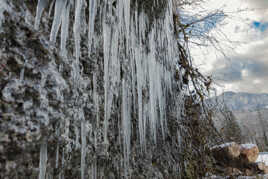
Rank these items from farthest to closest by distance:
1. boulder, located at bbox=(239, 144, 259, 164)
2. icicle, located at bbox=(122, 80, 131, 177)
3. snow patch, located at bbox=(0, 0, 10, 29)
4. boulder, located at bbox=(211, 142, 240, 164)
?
boulder, located at bbox=(239, 144, 259, 164) < boulder, located at bbox=(211, 142, 240, 164) < icicle, located at bbox=(122, 80, 131, 177) < snow patch, located at bbox=(0, 0, 10, 29)

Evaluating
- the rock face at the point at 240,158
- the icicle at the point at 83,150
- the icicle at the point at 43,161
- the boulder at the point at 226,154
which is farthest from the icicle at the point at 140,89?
the boulder at the point at 226,154

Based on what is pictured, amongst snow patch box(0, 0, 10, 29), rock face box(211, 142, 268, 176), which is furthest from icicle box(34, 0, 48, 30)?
rock face box(211, 142, 268, 176)

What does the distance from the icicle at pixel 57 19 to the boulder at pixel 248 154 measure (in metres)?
5.19

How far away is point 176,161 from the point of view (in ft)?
6.51

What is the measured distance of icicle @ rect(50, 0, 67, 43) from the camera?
727 millimetres

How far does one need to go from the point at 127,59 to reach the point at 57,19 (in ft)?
2.28

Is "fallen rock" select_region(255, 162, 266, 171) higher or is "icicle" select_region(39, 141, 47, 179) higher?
"icicle" select_region(39, 141, 47, 179)

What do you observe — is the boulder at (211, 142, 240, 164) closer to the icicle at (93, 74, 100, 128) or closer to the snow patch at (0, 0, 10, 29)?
the icicle at (93, 74, 100, 128)

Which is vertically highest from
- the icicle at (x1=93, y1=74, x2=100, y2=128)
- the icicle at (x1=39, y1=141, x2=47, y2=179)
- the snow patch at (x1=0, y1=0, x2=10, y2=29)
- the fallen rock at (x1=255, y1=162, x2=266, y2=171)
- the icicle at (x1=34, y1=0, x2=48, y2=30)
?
the icicle at (x1=34, y1=0, x2=48, y2=30)

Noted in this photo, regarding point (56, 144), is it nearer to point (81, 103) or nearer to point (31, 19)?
point (81, 103)

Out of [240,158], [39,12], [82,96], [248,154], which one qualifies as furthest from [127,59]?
[248,154]

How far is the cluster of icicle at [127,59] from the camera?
0.83 metres

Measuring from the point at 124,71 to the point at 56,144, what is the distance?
0.78 meters

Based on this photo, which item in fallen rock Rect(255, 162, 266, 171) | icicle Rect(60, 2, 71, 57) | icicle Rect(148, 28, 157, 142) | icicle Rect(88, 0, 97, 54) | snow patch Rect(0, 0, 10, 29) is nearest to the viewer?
snow patch Rect(0, 0, 10, 29)
